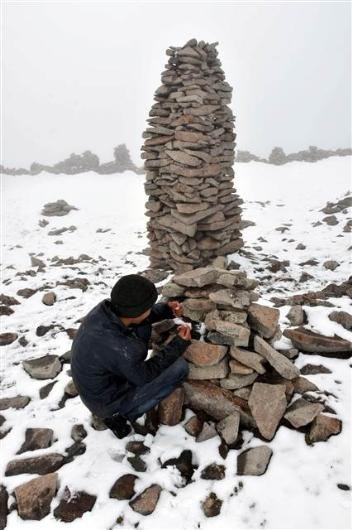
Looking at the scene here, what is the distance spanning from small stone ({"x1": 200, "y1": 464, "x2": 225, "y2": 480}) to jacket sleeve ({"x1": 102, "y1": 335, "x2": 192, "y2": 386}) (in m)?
1.08

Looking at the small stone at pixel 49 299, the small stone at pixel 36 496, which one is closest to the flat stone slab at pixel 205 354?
the small stone at pixel 36 496

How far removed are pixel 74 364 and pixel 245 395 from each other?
79.2 inches

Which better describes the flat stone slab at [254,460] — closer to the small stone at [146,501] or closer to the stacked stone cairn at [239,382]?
the stacked stone cairn at [239,382]

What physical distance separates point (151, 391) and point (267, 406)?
1306 mm

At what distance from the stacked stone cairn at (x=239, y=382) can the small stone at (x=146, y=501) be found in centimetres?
78

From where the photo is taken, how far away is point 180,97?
9398 millimetres

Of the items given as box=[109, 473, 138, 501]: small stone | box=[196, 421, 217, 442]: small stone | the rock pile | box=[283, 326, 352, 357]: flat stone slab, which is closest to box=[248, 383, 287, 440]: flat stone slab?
box=[196, 421, 217, 442]: small stone

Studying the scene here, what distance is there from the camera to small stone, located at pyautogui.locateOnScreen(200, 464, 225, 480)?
150 inches

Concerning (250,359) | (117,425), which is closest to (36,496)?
(117,425)

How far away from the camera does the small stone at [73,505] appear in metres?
3.54

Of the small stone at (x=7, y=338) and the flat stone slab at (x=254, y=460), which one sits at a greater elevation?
the small stone at (x=7, y=338)

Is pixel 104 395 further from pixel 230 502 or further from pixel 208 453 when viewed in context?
pixel 230 502

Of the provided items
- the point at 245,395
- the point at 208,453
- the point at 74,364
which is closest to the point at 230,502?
the point at 208,453

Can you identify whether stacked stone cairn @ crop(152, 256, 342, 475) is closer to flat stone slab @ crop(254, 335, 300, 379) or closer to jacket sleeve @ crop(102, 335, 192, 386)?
flat stone slab @ crop(254, 335, 300, 379)
